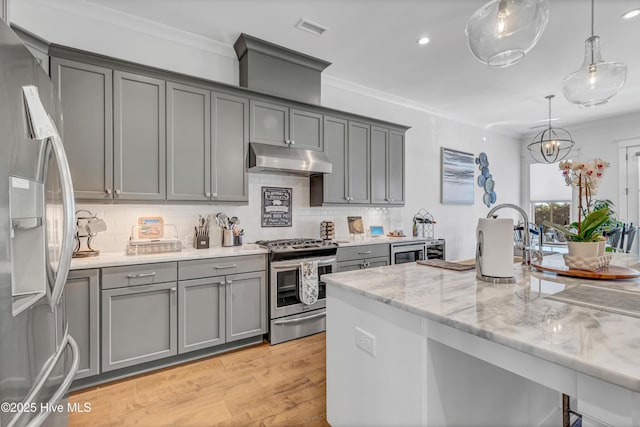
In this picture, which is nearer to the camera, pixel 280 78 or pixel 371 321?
pixel 371 321

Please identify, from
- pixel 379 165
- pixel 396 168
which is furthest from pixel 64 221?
pixel 396 168

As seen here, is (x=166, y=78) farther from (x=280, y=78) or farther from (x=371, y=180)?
(x=371, y=180)

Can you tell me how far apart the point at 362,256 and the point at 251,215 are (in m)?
1.39

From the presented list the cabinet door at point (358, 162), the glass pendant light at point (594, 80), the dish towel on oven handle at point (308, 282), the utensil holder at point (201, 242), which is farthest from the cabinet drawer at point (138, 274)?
the glass pendant light at point (594, 80)

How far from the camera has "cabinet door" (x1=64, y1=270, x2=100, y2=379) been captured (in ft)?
6.68

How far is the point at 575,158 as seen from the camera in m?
5.80

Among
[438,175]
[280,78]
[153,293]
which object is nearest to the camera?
[153,293]

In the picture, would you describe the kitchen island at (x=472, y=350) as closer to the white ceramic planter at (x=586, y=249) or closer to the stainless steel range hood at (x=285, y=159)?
the white ceramic planter at (x=586, y=249)

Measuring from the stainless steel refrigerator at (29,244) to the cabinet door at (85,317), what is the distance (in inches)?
34.7

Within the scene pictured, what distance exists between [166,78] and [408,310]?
9.00ft

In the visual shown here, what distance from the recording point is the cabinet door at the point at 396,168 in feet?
13.6

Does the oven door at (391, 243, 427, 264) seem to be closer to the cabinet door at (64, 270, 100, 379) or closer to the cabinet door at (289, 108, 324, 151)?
the cabinet door at (289, 108, 324, 151)

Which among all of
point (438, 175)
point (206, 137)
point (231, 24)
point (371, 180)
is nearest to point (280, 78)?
point (231, 24)

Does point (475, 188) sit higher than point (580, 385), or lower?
higher
